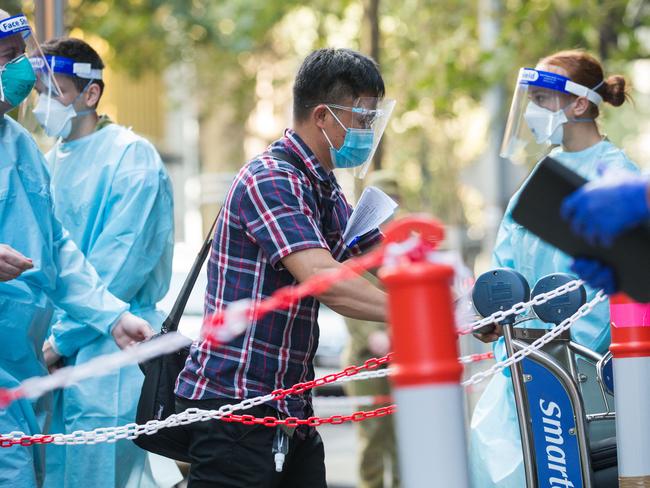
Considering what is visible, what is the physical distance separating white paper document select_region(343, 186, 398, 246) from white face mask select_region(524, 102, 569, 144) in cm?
119

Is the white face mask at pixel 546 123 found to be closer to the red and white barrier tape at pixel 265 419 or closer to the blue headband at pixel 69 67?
the red and white barrier tape at pixel 265 419

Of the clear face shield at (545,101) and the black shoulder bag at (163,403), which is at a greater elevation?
the clear face shield at (545,101)

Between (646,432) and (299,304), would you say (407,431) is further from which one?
(299,304)

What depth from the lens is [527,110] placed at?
4285 millimetres

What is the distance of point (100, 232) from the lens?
4293 mm

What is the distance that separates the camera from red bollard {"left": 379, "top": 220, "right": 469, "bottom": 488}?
1.69 metres

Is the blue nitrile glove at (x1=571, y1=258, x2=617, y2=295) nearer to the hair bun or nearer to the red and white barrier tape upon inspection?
the red and white barrier tape

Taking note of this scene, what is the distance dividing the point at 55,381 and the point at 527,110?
2.43 m

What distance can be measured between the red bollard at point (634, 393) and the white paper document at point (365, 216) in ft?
3.17

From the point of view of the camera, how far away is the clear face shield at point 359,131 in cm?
326

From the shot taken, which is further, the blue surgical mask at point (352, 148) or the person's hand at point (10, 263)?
the blue surgical mask at point (352, 148)

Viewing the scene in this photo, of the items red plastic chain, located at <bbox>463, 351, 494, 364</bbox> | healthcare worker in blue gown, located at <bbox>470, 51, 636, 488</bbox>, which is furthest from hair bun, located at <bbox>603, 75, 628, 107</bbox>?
red plastic chain, located at <bbox>463, 351, 494, 364</bbox>

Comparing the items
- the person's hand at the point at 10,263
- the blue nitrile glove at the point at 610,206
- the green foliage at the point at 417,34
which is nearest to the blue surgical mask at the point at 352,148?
the person's hand at the point at 10,263

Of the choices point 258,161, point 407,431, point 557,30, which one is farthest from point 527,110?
point 557,30
